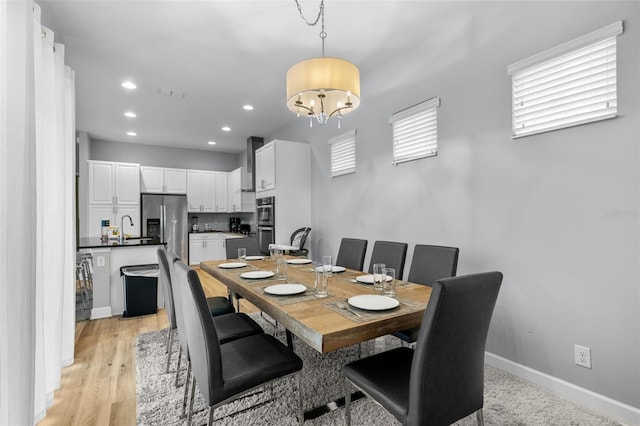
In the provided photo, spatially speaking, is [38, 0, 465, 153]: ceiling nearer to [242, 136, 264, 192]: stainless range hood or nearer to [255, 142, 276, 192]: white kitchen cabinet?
[255, 142, 276, 192]: white kitchen cabinet

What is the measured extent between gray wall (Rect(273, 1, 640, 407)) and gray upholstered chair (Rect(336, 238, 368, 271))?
0.59 metres

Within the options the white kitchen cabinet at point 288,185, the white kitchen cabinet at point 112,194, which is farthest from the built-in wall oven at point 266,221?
A: the white kitchen cabinet at point 112,194

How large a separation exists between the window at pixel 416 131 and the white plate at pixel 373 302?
176cm

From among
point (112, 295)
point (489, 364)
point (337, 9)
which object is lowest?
point (489, 364)

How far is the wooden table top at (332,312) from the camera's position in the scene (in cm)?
117

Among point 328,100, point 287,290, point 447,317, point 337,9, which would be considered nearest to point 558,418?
point 447,317

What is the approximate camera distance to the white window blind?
12.7 ft

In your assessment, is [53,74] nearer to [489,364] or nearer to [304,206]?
[304,206]

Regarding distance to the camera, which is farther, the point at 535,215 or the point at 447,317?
the point at 535,215

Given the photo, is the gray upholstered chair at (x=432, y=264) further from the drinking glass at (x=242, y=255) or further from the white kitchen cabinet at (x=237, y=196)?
the white kitchen cabinet at (x=237, y=196)

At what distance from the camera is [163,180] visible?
6547 mm

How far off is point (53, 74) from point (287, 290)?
2150 mm

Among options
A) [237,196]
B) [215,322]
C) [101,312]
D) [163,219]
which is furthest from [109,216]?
[215,322]

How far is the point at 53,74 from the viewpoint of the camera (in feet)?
6.70
